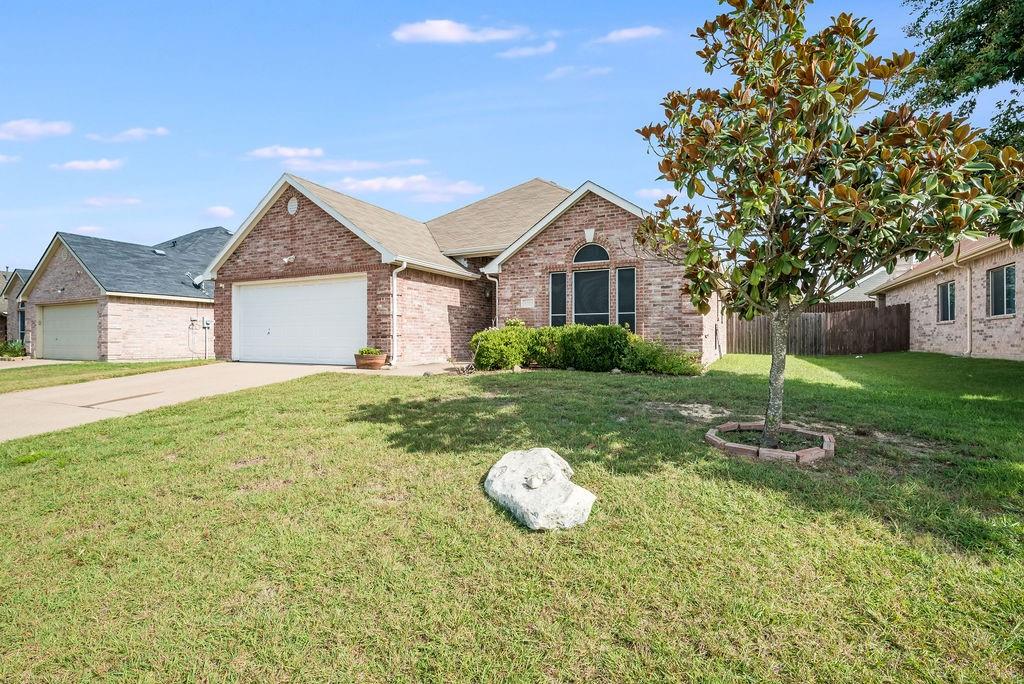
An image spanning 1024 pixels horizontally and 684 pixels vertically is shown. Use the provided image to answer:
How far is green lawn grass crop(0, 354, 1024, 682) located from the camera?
7.37 ft

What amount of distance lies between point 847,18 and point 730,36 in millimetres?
949

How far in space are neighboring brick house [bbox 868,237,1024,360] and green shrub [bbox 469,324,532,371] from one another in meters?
9.90

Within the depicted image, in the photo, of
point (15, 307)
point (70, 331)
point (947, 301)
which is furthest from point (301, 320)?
point (15, 307)

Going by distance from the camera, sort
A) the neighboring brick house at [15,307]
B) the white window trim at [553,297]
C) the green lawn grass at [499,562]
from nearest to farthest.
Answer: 1. the green lawn grass at [499,562]
2. the white window trim at [553,297]
3. the neighboring brick house at [15,307]

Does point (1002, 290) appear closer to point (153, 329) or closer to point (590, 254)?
point (590, 254)

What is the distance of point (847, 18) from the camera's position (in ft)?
13.6

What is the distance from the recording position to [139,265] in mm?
21422

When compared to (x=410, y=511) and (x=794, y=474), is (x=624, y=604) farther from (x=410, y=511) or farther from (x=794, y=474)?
(x=794, y=474)

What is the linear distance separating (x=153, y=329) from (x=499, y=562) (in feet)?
75.6

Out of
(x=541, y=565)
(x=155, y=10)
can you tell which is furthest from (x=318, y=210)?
(x=541, y=565)

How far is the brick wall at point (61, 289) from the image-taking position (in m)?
19.7

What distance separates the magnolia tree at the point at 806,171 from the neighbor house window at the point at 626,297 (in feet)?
27.0

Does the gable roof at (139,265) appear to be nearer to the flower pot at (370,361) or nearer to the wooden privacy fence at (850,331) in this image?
the flower pot at (370,361)

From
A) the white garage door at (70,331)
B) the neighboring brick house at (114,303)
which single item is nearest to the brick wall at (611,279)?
the neighboring brick house at (114,303)
